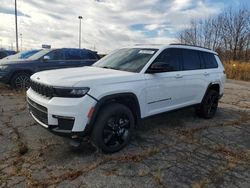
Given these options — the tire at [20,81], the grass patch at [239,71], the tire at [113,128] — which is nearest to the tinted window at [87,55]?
the tire at [20,81]

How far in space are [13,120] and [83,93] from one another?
116 inches

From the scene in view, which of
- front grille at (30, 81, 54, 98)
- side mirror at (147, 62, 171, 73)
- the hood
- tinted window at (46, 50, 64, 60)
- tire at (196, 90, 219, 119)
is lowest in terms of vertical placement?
tire at (196, 90, 219, 119)

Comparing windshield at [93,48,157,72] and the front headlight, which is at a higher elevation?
windshield at [93,48,157,72]

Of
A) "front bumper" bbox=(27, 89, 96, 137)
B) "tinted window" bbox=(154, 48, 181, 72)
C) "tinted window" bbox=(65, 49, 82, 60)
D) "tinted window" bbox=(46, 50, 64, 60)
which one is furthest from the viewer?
"tinted window" bbox=(65, 49, 82, 60)

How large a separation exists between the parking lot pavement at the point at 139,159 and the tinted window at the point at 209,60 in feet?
5.37

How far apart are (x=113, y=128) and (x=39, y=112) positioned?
1185 mm

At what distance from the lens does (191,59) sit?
236 inches

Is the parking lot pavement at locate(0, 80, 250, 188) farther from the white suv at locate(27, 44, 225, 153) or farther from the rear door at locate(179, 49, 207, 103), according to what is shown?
the rear door at locate(179, 49, 207, 103)

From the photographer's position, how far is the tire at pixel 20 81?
30.8 feet

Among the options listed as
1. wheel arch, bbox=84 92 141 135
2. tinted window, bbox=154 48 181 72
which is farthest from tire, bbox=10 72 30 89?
wheel arch, bbox=84 92 141 135

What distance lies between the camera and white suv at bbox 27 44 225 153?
371 cm

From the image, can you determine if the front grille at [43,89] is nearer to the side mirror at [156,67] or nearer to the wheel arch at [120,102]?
the wheel arch at [120,102]

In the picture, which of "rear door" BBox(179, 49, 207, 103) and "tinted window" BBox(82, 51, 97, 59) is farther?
"tinted window" BBox(82, 51, 97, 59)

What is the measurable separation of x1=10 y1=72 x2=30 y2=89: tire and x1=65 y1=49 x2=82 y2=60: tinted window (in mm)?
1839
